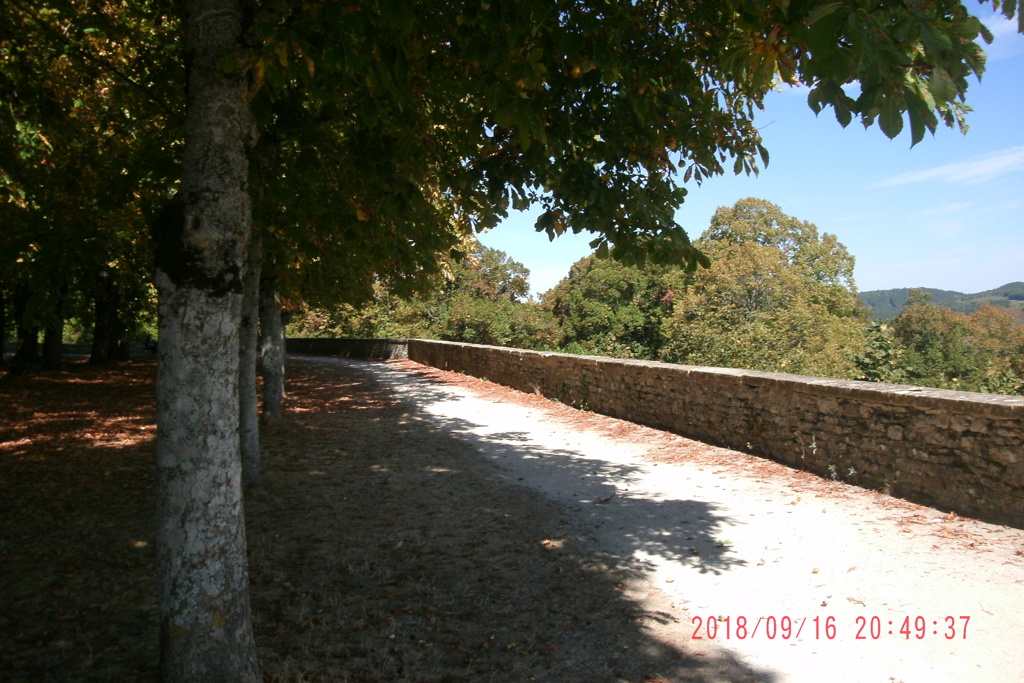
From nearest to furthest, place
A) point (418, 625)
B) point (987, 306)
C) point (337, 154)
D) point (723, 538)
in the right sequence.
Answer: point (418, 625)
point (723, 538)
point (337, 154)
point (987, 306)

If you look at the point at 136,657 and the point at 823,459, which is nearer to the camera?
the point at 136,657

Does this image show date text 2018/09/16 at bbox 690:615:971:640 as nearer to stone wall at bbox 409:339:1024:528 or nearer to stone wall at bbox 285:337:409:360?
stone wall at bbox 409:339:1024:528

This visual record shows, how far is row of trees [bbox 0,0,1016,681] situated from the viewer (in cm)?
283

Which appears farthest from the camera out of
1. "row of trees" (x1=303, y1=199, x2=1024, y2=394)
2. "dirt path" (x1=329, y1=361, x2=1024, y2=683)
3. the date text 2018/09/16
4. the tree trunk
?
"row of trees" (x1=303, y1=199, x2=1024, y2=394)

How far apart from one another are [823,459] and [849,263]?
4409 cm

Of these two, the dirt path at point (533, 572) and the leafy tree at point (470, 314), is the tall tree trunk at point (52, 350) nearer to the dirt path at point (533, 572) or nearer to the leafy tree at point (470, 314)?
the leafy tree at point (470, 314)

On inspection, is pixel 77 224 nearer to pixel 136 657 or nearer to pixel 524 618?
pixel 136 657

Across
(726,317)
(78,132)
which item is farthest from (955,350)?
(78,132)

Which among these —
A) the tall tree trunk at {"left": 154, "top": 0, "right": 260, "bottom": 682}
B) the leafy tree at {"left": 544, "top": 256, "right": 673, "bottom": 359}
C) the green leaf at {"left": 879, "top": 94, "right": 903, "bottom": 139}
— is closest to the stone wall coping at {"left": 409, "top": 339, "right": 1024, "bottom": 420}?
the green leaf at {"left": 879, "top": 94, "right": 903, "bottom": 139}

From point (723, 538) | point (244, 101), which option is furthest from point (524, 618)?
point (244, 101)

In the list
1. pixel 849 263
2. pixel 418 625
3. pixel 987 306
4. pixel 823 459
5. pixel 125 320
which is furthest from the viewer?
pixel 987 306

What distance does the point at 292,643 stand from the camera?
373 cm

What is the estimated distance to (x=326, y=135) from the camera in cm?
579

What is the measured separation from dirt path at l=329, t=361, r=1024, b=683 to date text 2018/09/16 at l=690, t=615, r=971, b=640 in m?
0.01
